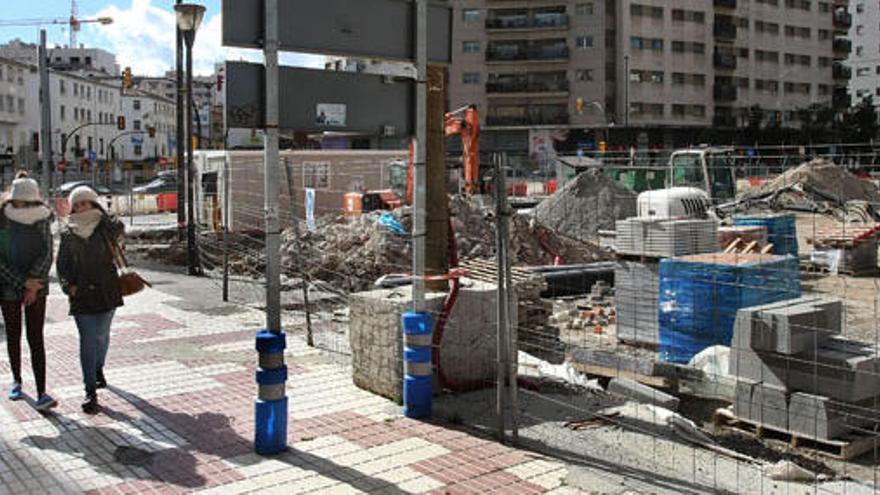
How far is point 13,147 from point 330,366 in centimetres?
9297

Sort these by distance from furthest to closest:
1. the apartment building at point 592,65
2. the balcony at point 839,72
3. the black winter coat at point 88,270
Result: the balcony at point 839,72, the apartment building at point 592,65, the black winter coat at point 88,270

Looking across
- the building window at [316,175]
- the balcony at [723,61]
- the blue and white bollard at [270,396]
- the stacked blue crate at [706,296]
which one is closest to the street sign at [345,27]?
the blue and white bollard at [270,396]

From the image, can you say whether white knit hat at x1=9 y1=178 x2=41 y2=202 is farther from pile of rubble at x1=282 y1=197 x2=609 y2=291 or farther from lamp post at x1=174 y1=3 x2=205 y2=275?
lamp post at x1=174 y1=3 x2=205 y2=275

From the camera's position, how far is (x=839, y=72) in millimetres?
91188

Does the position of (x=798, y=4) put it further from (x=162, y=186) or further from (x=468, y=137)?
(x=468, y=137)

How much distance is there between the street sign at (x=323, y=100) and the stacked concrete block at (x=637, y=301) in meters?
5.38

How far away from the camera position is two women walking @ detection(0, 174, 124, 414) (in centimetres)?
705

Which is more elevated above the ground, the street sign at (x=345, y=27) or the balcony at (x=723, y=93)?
the balcony at (x=723, y=93)

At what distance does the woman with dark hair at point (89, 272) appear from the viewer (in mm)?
7039

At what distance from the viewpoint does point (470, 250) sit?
60.1 ft

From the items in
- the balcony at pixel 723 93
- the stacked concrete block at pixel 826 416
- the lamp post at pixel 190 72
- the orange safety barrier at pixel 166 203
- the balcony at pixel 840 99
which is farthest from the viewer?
the balcony at pixel 840 99

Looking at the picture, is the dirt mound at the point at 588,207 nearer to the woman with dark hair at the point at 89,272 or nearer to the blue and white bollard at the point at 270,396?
the woman with dark hair at the point at 89,272

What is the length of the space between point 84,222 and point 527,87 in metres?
67.3

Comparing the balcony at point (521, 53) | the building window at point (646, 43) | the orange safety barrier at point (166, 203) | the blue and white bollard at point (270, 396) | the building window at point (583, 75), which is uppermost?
the building window at point (646, 43)
